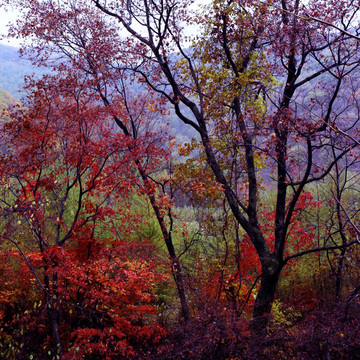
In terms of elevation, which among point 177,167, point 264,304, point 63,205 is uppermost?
point 177,167

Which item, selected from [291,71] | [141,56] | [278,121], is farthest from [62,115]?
[291,71]

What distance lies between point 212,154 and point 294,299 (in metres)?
4.88

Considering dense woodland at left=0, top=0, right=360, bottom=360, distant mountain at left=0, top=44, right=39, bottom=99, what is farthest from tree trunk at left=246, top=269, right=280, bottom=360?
distant mountain at left=0, top=44, right=39, bottom=99

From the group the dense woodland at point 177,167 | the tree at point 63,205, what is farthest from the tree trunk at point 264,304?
the tree at point 63,205

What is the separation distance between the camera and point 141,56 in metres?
8.12

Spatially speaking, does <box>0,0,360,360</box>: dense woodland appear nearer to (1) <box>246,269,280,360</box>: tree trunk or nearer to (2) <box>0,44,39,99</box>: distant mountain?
(1) <box>246,269,280,360</box>: tree trunk

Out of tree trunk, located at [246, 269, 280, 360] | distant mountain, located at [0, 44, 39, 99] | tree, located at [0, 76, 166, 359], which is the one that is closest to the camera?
tree, located at [0, 76, 166, 359]

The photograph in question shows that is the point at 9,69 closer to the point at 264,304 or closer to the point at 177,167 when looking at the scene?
the point at 177,167

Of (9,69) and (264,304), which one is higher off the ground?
(9,69)

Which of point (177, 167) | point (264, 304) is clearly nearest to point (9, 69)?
point (177, 167)

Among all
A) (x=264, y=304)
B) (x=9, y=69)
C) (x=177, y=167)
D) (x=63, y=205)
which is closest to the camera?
(x=63, y=205)

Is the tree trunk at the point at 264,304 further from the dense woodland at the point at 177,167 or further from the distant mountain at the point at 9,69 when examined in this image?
the distant mountain at the point at 9,69

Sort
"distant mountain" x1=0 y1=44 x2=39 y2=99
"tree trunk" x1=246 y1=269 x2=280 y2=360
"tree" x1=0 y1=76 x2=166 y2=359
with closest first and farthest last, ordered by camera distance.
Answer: "tree" x1=0 y1=76 x2=166 y2=359, "tree trunk" x1=246 y1=269 x2=280 y2=360, "distant mountain" x1=0 y1=44 x2=39 y2=99

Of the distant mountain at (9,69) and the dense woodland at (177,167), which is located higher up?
the distant mountain at (9,69)
